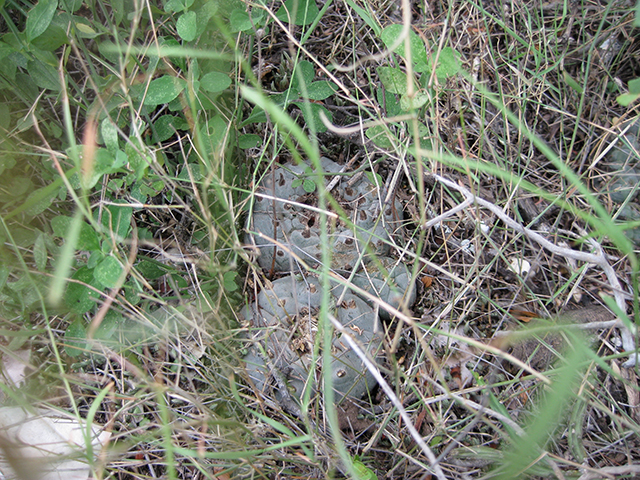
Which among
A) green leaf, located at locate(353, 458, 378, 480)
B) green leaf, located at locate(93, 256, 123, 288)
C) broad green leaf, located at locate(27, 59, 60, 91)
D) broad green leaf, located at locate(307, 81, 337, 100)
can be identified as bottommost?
green leaf, located at locate(353, 458, 378, 480)

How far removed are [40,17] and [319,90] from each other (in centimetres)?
110

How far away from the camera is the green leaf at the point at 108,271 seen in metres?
1.53

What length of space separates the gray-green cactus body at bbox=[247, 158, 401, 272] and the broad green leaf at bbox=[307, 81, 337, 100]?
330 millimetres

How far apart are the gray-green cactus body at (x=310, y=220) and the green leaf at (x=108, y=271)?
622 millimetres

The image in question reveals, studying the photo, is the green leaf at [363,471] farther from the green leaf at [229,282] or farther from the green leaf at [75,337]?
the green leaf at [75,337]

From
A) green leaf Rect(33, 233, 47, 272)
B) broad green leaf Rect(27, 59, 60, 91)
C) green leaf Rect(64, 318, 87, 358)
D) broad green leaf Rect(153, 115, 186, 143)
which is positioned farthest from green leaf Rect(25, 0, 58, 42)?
green leaf Rect(64, 318, 87, 358)

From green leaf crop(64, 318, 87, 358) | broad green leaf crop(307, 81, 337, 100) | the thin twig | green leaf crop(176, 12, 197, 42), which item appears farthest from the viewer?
broad green leaf crop(307, 81, 337, 100)

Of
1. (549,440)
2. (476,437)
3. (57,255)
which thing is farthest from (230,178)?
(549,440)

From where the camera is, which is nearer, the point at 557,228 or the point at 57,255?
the point at 57,255

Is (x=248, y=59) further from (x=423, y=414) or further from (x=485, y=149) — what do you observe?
(x=423, y=414)

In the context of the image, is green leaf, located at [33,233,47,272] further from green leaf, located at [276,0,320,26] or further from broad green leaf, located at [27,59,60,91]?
green leaf, located at [276,0,320,26]

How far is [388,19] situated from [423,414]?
1.91m

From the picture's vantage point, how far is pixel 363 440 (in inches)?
71.1

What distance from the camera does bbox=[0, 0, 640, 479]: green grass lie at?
62.2 inches
